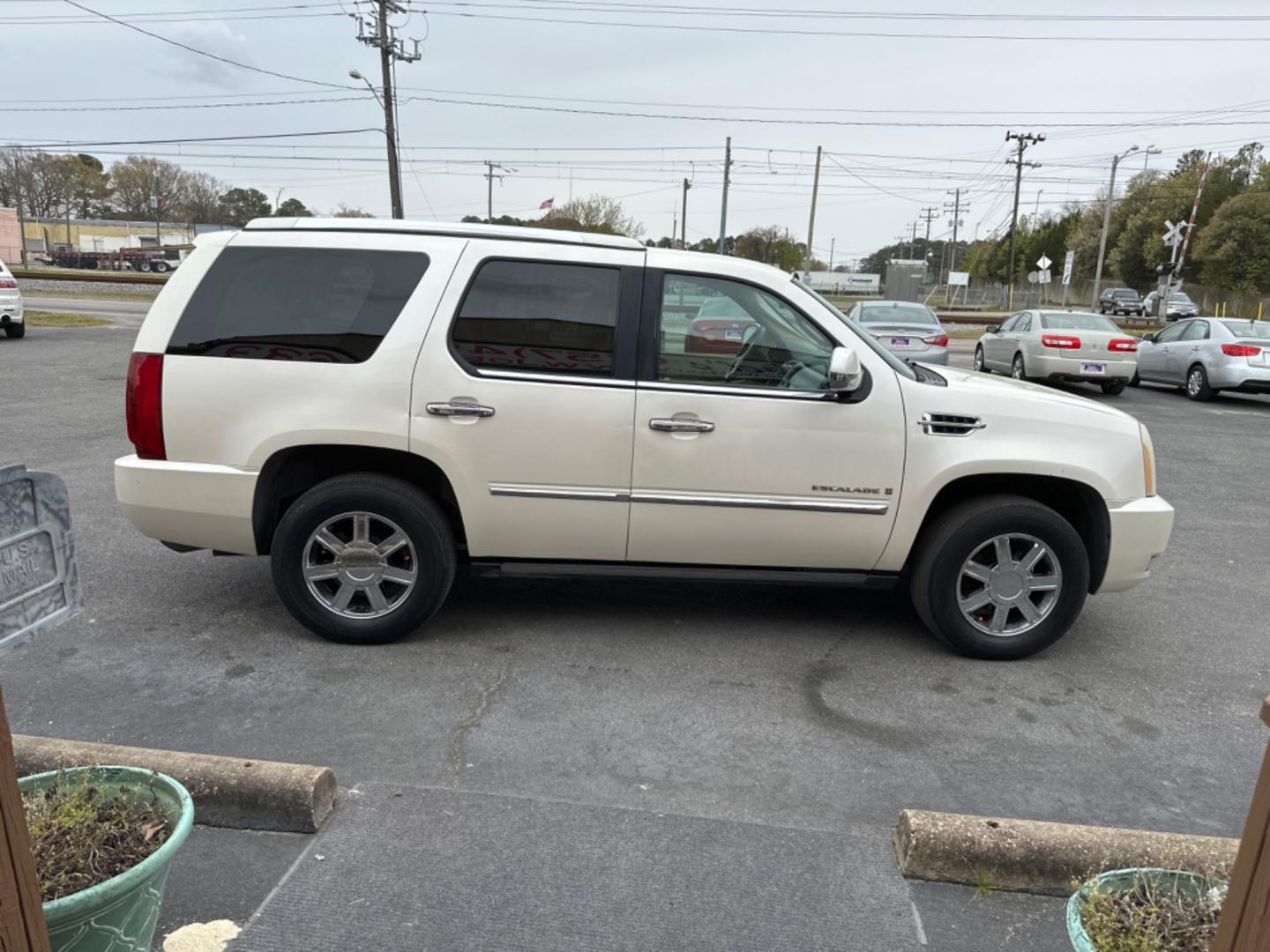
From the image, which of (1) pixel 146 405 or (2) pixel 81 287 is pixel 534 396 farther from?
(2) pixel 81 287

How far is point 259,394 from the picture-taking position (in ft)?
13.9

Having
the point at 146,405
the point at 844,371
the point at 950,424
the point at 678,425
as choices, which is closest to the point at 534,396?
the point at 678,425

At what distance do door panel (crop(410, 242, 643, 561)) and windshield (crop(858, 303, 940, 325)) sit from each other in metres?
11.4

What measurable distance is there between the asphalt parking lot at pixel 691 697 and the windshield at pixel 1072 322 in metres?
11.2

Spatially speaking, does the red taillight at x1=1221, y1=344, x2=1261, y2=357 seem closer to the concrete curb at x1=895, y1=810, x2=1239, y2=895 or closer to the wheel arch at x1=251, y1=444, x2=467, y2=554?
the concrete curb at x1=895, y1=810, x2=1239, y2=895

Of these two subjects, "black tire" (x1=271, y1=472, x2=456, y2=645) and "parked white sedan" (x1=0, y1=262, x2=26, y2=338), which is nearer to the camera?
"black tire" (x1=271, y1=472, x2=456, y2=645)

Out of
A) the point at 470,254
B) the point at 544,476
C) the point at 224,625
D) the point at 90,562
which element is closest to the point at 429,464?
the point at 544,476

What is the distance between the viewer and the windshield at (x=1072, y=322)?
15992mm

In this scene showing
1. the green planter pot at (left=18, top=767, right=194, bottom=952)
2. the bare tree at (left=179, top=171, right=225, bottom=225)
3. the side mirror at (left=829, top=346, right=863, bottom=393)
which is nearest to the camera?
the green planter pot at (left=18, top=767, right=194, bottom=952)

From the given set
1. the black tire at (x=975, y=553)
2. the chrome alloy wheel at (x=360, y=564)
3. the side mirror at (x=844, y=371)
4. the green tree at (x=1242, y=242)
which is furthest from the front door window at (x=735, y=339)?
the green tree at (x=1242, y=242)

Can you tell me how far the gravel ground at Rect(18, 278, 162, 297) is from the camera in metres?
37.6

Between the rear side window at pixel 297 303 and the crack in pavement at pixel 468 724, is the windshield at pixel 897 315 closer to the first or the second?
the rear side window at pixel 297 303

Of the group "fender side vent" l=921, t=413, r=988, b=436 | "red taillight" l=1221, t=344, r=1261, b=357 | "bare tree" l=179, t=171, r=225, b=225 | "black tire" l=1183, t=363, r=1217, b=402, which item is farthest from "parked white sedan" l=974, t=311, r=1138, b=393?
"bare tree" l=179, t=171, r=225, b=225

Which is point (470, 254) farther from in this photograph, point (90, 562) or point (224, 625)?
point (90, 562)
